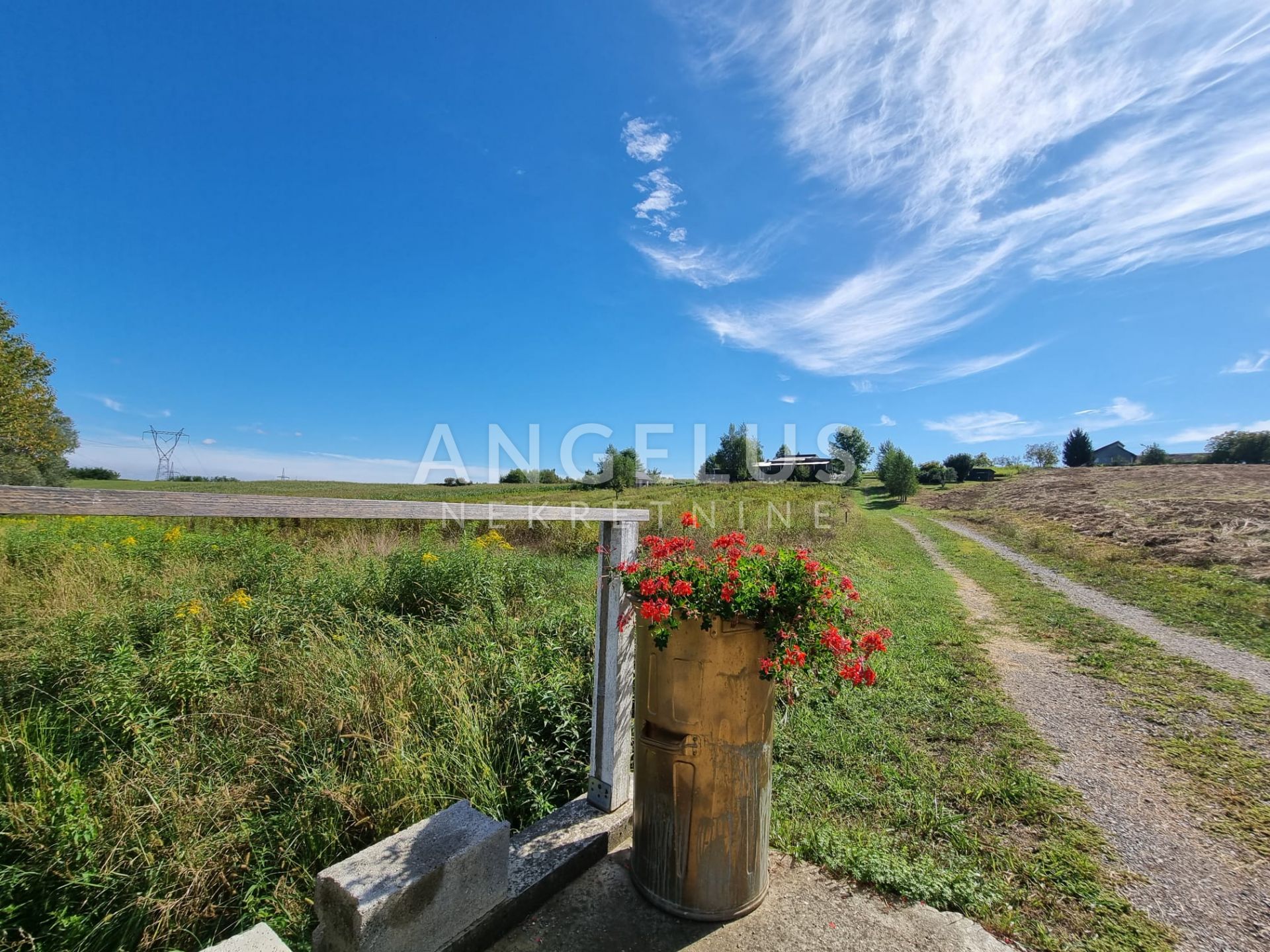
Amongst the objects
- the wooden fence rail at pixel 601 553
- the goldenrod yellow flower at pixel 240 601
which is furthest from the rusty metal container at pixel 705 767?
the goldenrod yellow flower at pixel 240 601

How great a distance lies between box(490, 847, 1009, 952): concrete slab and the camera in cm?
178

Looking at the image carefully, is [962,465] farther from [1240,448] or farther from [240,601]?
[240,601]

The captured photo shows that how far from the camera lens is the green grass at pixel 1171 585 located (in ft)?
22.3

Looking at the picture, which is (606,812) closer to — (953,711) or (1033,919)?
(1033,919)

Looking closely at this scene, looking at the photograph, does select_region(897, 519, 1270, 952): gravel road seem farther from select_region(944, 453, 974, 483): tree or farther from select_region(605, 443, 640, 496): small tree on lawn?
select_region(944, 453, 974, 483): tree

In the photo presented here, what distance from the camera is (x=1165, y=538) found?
12.6 metres

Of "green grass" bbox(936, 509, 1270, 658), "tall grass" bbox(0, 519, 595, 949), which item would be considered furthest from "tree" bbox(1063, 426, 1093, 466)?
"tall grass" bbox(0, 519, 595, 949)

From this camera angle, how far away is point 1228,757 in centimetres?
349

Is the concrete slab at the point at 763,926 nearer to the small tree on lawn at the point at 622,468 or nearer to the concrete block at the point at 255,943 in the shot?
the concrete block at the point at 255,943

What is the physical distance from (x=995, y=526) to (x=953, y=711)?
19.0 m

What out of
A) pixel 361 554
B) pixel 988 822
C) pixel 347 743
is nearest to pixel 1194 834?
pixel 988 822

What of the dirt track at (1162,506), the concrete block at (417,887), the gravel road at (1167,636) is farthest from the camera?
the dirt track at (1162,506)

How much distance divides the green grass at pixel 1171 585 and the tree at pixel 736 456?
20348 mm

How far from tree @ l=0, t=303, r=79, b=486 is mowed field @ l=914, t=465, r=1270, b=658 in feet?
94.7
